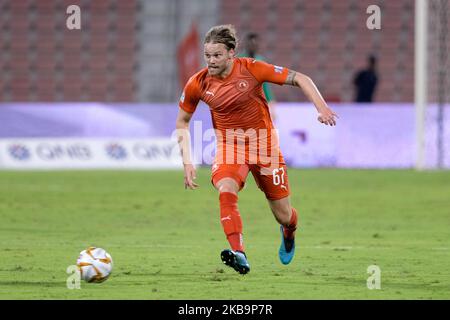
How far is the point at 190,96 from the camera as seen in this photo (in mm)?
8094

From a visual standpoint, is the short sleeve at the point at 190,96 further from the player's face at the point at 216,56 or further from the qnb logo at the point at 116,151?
the qnb logo at the point at 116,151

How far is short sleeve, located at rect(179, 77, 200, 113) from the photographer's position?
807 cm

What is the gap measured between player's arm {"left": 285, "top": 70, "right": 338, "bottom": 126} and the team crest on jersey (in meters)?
0.33

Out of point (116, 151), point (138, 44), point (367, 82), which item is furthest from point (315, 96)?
point (138, 44)

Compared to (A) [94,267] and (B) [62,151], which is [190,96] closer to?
(A) [94,267]

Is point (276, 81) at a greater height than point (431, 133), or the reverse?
point (276, 81)

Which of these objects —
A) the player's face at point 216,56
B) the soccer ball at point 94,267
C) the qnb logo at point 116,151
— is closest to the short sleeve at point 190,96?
the player's face at point 216,56

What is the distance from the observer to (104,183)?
57.4ft

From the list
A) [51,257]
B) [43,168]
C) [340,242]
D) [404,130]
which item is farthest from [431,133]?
[51,257]

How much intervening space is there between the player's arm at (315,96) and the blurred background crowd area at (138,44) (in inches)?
728

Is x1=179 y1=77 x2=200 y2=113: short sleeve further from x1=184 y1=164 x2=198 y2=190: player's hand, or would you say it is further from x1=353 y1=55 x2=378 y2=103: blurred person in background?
x1=353 y1=55 x2=378 y2=103: blurred person in background

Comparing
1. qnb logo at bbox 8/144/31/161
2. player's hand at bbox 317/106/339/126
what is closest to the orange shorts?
player's hand at bbox 317/106/339/126

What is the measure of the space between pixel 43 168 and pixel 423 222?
399 inches
